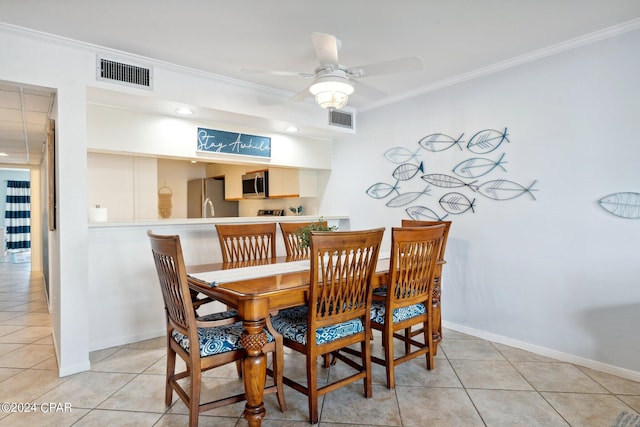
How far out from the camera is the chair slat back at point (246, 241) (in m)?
2.88

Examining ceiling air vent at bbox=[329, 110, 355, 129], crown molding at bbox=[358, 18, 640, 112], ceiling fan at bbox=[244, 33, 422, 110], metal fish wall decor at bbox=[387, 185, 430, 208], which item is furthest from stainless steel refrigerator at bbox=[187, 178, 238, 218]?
ceiling fan at bbox=[244, 33, 422, 110]

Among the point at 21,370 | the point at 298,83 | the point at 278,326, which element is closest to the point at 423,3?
the point at 298,83

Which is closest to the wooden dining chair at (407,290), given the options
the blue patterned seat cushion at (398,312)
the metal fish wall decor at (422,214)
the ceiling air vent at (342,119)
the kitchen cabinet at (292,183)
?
the blue patterned seat cushion at (398,312)

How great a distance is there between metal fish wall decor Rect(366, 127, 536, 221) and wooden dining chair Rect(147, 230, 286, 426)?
2289mm

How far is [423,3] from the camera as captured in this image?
214 cm

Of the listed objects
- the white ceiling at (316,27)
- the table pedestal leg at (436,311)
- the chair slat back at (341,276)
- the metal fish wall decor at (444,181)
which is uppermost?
the white ceiling at (316,27)

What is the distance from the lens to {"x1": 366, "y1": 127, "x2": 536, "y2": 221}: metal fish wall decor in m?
3.10

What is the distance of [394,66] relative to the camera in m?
2.23

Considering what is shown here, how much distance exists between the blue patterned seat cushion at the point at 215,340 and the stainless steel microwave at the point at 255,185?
344cm

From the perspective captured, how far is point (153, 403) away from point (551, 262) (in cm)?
299

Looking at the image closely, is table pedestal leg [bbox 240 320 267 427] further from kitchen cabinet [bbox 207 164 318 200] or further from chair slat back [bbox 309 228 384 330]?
kitchen cabinet [bbox 207 164 318 200]

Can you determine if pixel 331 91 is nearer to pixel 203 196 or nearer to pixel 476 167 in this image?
pixel 476 167

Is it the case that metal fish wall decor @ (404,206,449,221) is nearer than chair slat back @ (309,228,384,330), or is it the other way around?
chair slat back @ (309,228,384,330)

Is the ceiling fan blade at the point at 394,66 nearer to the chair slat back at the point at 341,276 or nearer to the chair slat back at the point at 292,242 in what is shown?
the chair slat back at the point at 341,276
